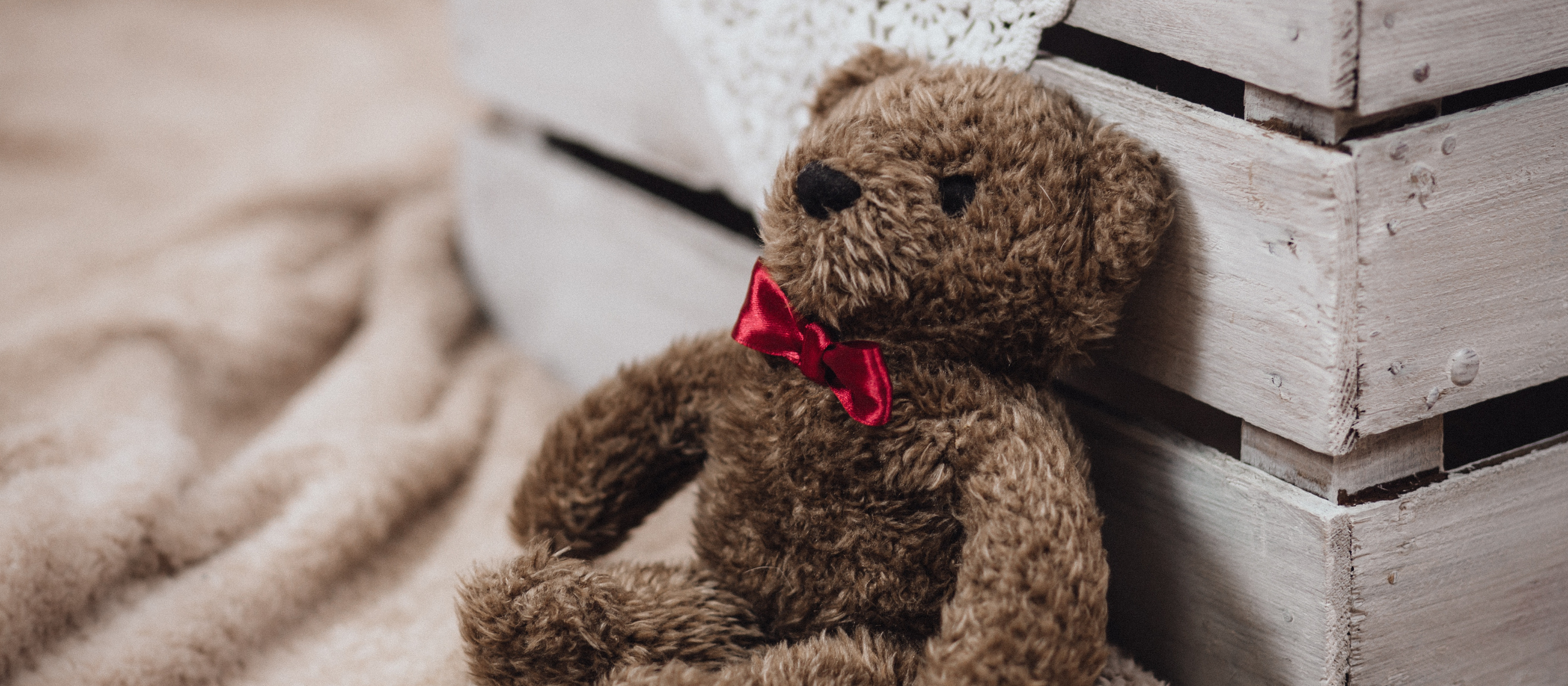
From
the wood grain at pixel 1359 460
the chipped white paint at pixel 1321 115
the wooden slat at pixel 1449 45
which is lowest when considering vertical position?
the wood grain at pixel 1359 460

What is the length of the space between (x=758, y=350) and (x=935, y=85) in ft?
0.65

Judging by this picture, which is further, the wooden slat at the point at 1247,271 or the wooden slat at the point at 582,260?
the wooden slat at the point at 582,260

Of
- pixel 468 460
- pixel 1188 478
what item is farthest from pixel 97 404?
pixel 1188 478

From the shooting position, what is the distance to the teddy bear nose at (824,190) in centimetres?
65

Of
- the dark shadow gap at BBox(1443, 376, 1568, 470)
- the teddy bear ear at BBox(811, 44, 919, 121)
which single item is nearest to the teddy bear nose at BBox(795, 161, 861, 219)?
the teddy bear ear at BBox(811, 44, 919, 121)

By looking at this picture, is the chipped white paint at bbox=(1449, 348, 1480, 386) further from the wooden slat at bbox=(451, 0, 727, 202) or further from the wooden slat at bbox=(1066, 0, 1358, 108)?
the wooden slat at bbox=(451, 0, 727, 202)

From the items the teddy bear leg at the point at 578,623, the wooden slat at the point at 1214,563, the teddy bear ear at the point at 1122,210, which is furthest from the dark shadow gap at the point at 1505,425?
the teddy bear leg at the point at 578,623

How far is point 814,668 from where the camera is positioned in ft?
2.20

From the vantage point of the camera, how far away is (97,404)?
1193 mm

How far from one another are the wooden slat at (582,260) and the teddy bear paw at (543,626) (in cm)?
41

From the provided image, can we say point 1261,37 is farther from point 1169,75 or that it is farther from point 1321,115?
point 1169,75

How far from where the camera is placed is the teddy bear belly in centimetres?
68

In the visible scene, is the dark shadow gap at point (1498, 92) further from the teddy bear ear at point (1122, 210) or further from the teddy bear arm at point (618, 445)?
the teddy bear arm at point (618, 445)

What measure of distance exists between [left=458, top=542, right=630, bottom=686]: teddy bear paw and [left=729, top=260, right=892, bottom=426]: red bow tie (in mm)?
196
